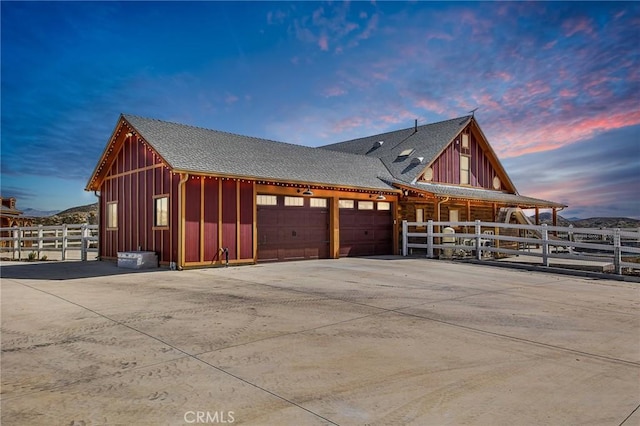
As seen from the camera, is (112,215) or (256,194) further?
(112,215)

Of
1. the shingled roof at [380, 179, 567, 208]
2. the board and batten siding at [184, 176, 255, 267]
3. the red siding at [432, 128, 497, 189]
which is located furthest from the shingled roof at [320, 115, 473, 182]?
the board and batten siding at [184, 176, 255, 267]

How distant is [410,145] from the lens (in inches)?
921

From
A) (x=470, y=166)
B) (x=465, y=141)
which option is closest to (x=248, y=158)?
(x=465, y=141)

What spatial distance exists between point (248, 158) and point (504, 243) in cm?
1589

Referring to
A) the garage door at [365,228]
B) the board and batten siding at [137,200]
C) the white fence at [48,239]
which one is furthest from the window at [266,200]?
the white fence at [48,239]

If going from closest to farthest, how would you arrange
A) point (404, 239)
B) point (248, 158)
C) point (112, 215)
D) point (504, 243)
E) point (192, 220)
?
point (192, 220) → point (248, 158) → point (112, 215) → point (404, 239) → point (504, 243)

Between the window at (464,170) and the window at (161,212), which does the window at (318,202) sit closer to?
the window at (161,212)

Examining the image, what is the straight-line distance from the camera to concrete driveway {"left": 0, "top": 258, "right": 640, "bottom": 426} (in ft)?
9.99

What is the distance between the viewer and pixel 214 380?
362 cm

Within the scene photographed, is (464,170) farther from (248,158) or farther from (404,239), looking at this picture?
(248,158)

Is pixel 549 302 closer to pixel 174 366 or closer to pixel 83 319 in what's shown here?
pixel 174 366

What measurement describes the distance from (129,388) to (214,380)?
27.9 inches

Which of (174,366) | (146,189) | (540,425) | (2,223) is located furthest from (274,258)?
(2,223)

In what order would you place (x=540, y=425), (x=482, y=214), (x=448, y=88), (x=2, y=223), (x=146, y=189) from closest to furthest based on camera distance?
(x=540, y=425)
(x=146, y=189)
(x=448, y=88)
(x=482, y=214)
(x=2, y=223)
